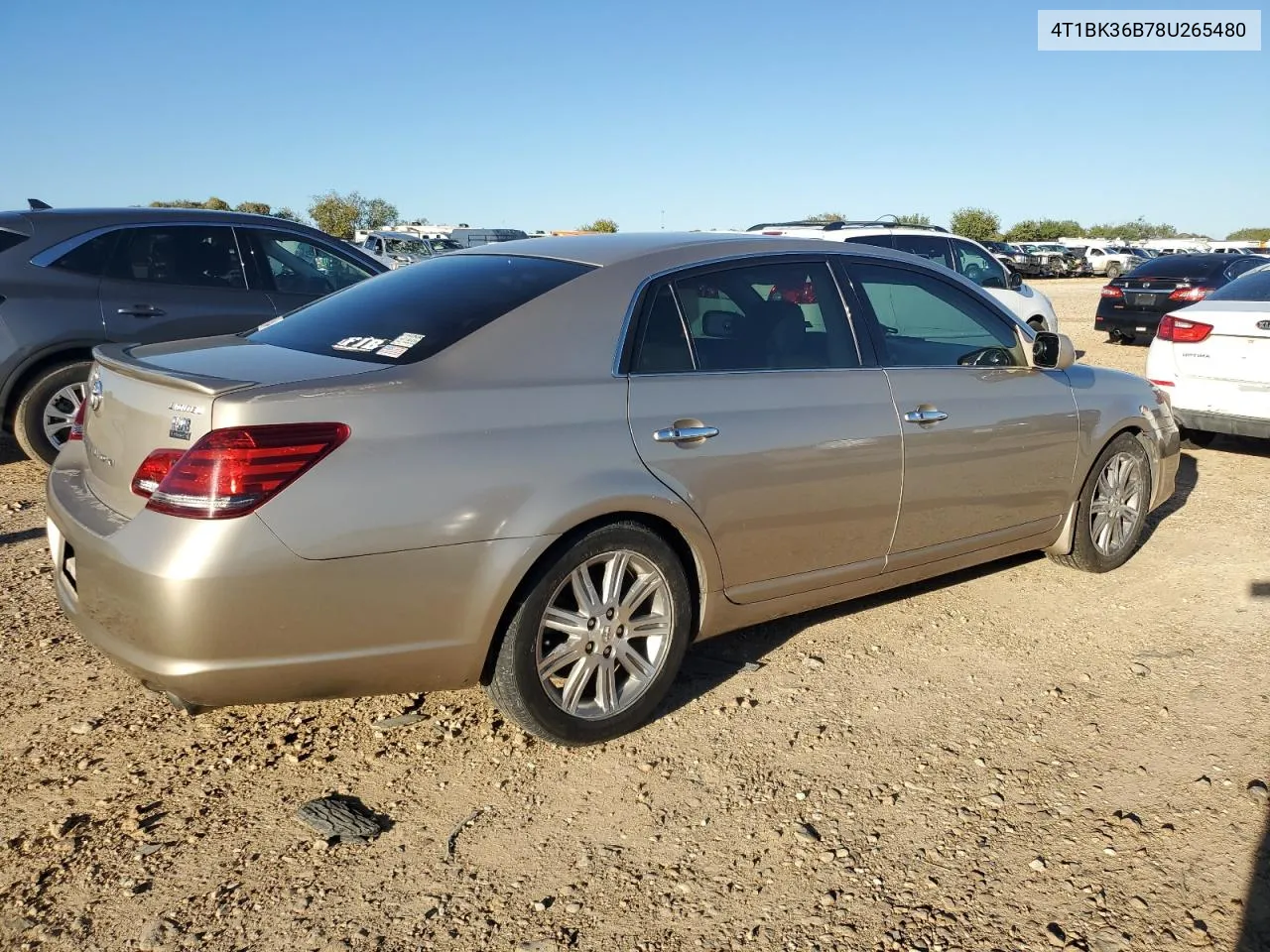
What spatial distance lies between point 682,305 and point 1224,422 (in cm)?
549

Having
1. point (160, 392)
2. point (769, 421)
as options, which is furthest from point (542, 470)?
point (160, 392)

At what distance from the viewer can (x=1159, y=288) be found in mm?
16203

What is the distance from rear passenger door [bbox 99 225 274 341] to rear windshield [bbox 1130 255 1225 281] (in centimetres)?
1418

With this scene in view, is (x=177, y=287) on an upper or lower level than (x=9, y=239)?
lower

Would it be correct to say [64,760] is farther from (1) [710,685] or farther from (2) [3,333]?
(2) [3,333]

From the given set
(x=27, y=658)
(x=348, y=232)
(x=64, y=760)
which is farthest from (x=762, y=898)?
(x=348, y=232)

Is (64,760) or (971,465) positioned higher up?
(971,465)

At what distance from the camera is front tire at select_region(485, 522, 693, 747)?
3182 millimetres

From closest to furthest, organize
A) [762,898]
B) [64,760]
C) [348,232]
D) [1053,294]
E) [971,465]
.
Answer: [762,898], [64,760], [971,465], [1053,294], [348,232]

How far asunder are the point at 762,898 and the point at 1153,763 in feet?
4.97

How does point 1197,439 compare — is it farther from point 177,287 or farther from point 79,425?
point 79,425

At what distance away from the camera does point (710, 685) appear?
393 cm

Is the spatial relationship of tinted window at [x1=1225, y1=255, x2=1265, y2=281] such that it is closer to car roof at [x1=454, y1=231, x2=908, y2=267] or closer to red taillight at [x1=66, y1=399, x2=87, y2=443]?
car roof at [x1=454, y1=231, x2=908, y2=267]

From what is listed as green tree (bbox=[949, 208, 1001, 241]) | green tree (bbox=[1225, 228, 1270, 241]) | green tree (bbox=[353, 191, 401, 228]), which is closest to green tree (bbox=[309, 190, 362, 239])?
green tree (bbox=[353, 191, 401, 228])
